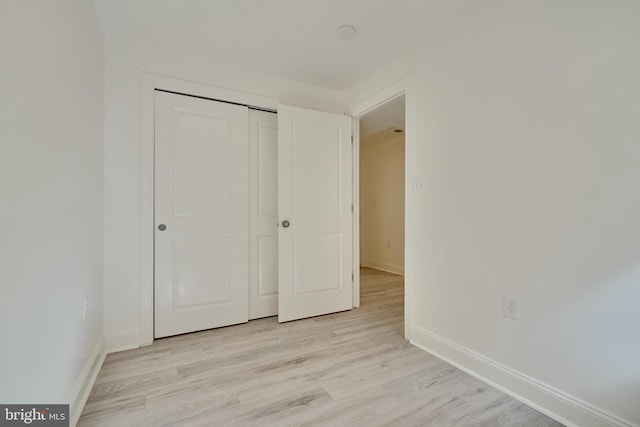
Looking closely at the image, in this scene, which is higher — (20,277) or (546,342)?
(20,277)

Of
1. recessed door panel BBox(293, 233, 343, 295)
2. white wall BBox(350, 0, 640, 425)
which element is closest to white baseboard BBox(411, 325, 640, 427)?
white wall BBox(350, 0, 640, 425)

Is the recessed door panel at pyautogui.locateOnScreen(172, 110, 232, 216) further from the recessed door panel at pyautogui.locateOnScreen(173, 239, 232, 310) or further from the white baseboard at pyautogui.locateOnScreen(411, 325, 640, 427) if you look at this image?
the white baseboard at pyautogui.locateOnScreen(411, 325, 640, 427)

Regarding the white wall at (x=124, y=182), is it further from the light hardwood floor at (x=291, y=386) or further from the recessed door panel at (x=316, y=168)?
the recessed door panel at (x=316, y=168)

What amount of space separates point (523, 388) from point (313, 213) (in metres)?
1.98

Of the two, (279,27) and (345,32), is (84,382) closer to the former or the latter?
(279,27)

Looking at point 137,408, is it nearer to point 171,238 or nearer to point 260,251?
point 171,238

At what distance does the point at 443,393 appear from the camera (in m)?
1.56

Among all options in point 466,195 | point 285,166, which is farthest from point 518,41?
point 285,166

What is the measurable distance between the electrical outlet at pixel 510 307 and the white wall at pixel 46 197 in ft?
7.20

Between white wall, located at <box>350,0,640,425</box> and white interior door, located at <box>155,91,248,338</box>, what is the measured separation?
65.6 inches

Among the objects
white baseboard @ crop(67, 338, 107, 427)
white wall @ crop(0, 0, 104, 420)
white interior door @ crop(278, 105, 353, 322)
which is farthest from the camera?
white interior door @ crop(278, 105, 353, 322)

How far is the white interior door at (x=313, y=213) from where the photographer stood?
103 inches

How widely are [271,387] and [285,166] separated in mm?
1792

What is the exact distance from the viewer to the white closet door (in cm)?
269
